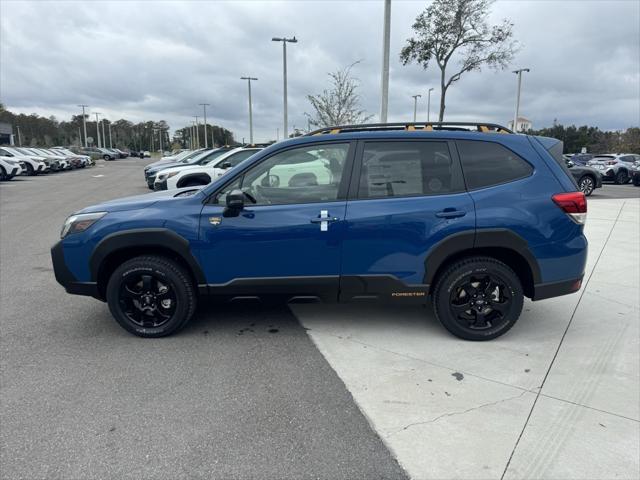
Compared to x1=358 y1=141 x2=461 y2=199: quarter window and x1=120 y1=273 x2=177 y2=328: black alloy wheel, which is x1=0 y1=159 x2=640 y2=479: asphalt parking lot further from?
x1=358 y1=141 x2=461 y2=199: quarter window

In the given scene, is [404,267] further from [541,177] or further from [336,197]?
[541,177]

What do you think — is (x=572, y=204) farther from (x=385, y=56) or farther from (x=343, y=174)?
(x=385, y=56)

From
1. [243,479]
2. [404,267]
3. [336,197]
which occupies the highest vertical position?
[336,197]

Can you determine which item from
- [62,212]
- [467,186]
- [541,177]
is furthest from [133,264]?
[62,212]

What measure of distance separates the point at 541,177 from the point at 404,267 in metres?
1.36

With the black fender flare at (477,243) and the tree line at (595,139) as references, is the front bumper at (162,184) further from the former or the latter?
the tree line at (595,139)

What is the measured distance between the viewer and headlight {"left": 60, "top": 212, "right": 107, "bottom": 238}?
387cm

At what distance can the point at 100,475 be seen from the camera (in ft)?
7.70

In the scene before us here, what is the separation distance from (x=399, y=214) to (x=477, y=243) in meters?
0.69

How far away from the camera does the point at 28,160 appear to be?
25.7m

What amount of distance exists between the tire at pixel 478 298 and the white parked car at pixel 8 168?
2503 cm

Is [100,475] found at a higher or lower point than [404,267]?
lower

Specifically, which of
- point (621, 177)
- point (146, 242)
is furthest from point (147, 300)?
point (621, 177)

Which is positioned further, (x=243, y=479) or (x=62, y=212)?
(x=62, y=212)
